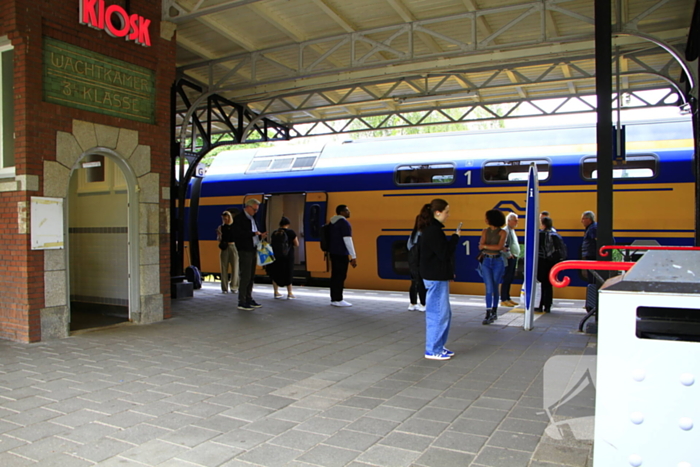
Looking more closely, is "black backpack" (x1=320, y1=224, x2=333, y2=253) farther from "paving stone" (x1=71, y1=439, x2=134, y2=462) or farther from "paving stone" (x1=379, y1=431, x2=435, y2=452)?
"paving stone" (x1=71, y1=439, x2=134, y2=462)

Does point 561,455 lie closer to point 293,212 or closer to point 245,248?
point 245,248

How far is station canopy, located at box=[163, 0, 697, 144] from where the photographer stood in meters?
9.26

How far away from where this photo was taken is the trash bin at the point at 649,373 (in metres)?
1.71

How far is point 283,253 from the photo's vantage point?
1102 centimetres

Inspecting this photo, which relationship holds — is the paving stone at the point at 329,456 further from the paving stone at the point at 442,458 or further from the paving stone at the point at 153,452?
the paving stone at the point at 153,452

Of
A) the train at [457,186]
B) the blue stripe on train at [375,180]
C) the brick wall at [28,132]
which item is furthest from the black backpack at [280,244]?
the brick wall at [28,132]

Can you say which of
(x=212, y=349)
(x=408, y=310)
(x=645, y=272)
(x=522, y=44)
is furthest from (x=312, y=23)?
(x=645, y=272)

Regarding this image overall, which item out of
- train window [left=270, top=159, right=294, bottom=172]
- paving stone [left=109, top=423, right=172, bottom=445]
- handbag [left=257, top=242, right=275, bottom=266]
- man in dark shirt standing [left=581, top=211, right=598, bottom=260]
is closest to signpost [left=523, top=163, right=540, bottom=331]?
man in dark shirt standing [left=581, top=211, right=598, bottom=260]

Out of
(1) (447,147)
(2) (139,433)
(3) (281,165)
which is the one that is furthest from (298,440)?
(3) (281,165)

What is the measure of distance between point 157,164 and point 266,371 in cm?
453

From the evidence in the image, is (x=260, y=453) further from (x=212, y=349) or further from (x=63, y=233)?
(x=63, y=233)

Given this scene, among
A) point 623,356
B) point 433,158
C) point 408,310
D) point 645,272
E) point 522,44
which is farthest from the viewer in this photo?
point 433,158

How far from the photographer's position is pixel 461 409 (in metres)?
4.38

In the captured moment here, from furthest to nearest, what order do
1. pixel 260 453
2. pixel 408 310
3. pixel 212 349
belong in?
pixel 408 310
pixel 212 349
pixel 260 453
